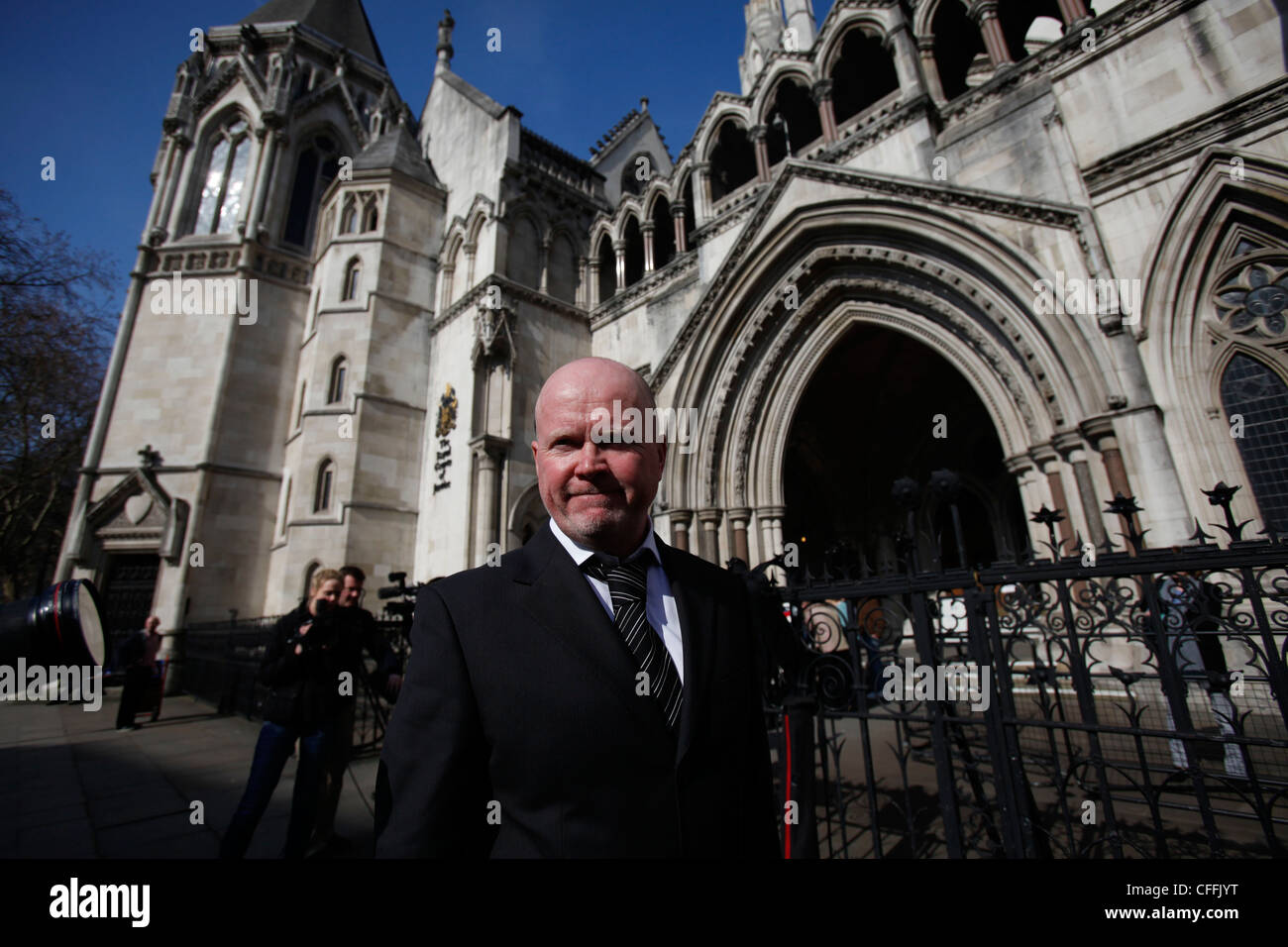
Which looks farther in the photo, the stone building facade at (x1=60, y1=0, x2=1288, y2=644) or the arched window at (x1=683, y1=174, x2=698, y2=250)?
the arched window at (x1=683, y1=174, x2=698, y2=250)

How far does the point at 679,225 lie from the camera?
13180mm

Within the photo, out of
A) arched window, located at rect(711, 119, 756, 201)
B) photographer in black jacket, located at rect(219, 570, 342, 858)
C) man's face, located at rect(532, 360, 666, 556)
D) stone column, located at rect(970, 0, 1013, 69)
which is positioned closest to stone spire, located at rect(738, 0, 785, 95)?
arched window, located at rect(711, 119, 756, 201)

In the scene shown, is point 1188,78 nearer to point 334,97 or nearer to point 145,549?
point 145,549

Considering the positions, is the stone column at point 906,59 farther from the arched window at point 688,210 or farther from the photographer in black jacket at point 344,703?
the photographer in black jacket at point 344,703

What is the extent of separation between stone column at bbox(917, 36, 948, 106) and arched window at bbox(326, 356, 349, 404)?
1473cm

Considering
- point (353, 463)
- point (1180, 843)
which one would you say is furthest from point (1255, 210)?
point (353, 463)

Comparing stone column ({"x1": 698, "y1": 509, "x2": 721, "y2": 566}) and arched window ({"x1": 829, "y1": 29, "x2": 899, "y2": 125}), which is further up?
arched window ({"x1": 829, "y1": 29, "x2": 899, "y2": 125})

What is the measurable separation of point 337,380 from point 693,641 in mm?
15821

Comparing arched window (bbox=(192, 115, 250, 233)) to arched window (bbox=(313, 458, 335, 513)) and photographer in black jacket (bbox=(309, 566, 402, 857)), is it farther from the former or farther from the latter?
photographer in black jacket (bbox=(309, 566, 402, 857))

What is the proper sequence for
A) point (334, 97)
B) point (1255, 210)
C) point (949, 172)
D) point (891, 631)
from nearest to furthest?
point (891, 631), point (1255, 210), point (949, 172), point (334, 97)

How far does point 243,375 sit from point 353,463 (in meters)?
5.29

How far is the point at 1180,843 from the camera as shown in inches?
130

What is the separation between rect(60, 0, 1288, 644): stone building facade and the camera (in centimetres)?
605

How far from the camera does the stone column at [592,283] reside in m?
15.3
